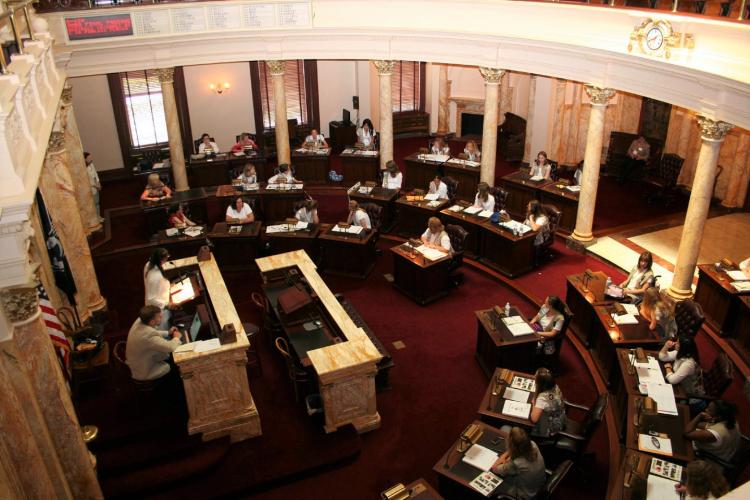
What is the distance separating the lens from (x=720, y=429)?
21.0ft

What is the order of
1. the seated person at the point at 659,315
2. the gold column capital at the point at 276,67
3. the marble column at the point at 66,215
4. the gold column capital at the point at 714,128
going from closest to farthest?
the seated person at the point at 659,315, the gold column capital at the point at 714,128, the marble column at the point at 66,215, the gold column capital at the point at 276,67

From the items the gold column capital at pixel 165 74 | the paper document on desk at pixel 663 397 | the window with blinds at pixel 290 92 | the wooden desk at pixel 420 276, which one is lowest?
the wooden desk at pixel 420 276

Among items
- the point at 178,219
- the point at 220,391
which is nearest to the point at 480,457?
the point at 220,391

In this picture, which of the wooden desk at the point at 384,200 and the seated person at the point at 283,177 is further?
the seated person at the point at 283,177

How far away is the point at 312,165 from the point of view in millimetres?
16312

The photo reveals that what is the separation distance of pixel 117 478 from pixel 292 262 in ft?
13.4

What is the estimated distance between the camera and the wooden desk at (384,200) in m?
13.6

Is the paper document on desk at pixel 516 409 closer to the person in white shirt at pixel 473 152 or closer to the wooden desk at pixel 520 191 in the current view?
the wooden desk at pixel 520 191

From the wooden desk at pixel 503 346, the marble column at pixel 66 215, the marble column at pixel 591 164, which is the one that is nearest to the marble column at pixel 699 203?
the marble column at pixel 591 164

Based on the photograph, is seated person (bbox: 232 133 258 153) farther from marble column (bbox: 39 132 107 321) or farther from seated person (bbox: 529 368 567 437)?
seated person (bbox: 529 368 567 437)

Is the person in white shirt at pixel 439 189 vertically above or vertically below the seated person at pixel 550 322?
above

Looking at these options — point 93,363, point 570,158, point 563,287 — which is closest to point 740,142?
point 570,158

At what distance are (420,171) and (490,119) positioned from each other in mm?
2512

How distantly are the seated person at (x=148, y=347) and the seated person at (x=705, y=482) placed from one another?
18.2ft
